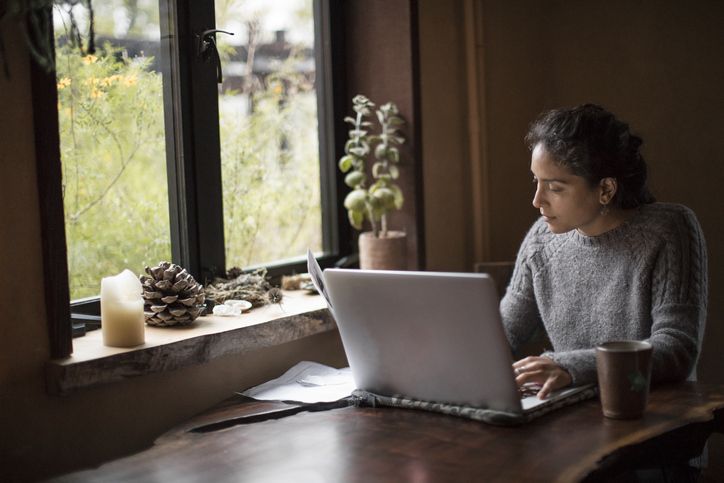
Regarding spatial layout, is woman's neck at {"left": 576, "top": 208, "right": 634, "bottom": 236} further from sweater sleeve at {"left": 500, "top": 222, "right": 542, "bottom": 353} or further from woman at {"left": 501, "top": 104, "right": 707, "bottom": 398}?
sweater sleeve at {"left": 500, "top": 222, "right": 542, "bottom": 353}

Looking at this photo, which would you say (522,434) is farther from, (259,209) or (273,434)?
(259,209)

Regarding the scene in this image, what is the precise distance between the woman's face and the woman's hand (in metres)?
0.42

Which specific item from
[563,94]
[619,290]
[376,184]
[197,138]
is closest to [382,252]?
[376,184]

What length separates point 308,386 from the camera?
68.1 inches

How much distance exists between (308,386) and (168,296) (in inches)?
15.0

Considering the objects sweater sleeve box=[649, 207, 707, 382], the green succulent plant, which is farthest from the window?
sweater sleeve box=[649, 207, 707, 382]

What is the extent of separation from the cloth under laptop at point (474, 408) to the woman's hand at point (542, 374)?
3cm

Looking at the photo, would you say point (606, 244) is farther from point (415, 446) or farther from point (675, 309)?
point (415, 446)

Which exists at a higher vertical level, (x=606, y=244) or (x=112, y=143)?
(x=112, y=143)

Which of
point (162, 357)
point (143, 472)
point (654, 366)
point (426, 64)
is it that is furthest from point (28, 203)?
point (426, 64)

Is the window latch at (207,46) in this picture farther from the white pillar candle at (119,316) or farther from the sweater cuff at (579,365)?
the sweater cuff at (579,365)

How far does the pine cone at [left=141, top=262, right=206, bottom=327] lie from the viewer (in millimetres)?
1854

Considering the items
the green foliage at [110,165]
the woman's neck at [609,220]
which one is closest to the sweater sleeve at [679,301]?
the woman's neck at [609,220]

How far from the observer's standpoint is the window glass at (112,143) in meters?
1.83
